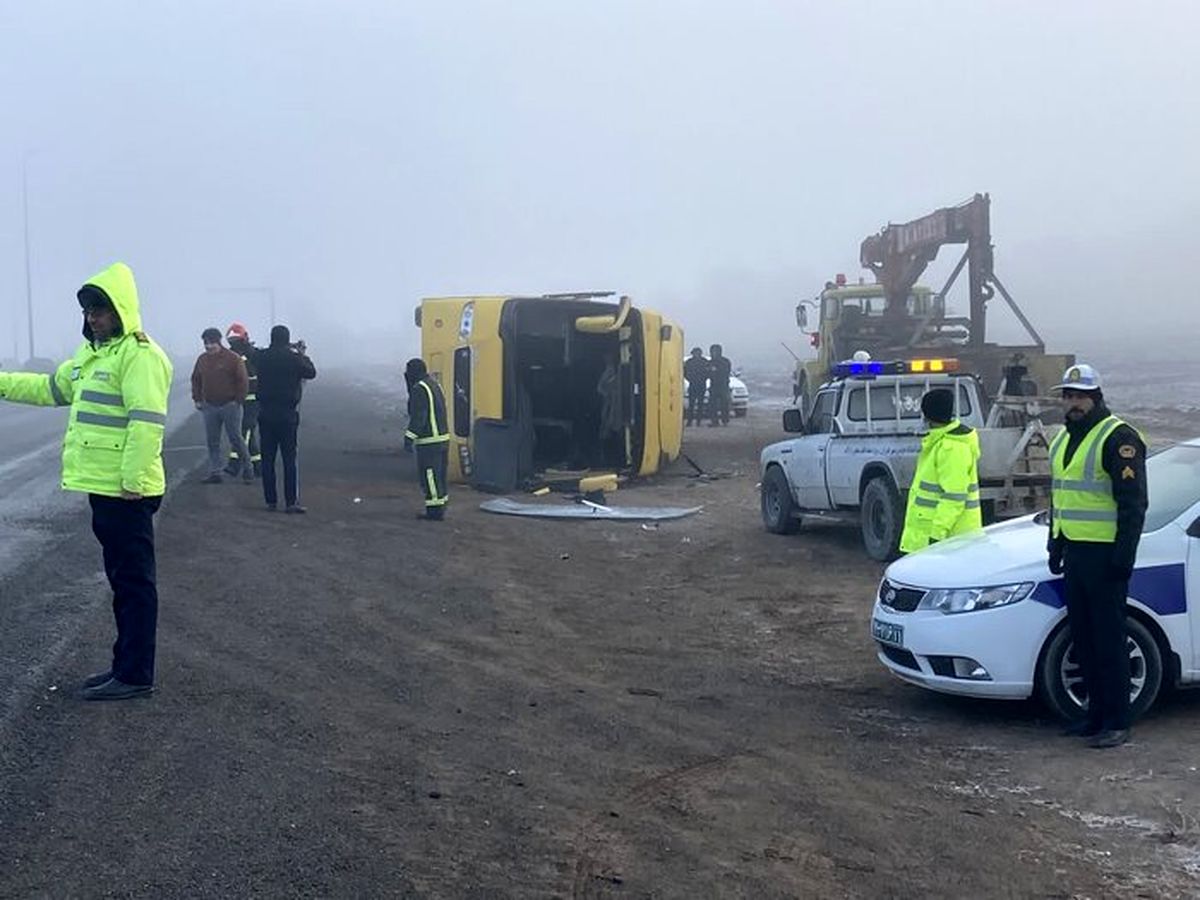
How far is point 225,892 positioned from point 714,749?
110 inches

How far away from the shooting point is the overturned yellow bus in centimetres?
1895

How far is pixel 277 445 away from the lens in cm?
1559

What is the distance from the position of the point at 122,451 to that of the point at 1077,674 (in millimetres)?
5045

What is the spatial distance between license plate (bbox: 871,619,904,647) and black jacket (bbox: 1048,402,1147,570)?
106 cm

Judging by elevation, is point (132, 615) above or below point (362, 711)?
above

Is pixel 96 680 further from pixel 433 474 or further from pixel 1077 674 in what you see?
pixel 433 474

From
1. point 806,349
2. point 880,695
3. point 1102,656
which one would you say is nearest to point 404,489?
point 880,695

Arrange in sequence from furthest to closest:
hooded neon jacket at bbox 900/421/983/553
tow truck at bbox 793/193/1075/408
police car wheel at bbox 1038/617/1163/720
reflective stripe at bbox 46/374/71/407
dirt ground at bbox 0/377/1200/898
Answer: tow truck at bbox 793/193/1075/408
hooded neon jacket at bbox 900/421/983/553
reflective stripe at bbox 46/374/71/407
police car wheel at bbox 1038/617/1163/720
dirt ground at bbox 0/377/1200/898

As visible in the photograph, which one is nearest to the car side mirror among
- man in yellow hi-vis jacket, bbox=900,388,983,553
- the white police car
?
man in yellow hi-vis jacket, bbox=900,388,983,553

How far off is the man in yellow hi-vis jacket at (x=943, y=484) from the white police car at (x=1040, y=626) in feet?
5.47

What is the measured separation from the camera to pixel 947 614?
766 cm

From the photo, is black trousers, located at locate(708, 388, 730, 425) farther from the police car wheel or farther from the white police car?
the police car wheel

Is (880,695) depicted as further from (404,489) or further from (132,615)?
(404,489)

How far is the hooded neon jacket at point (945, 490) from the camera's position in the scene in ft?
31.1
